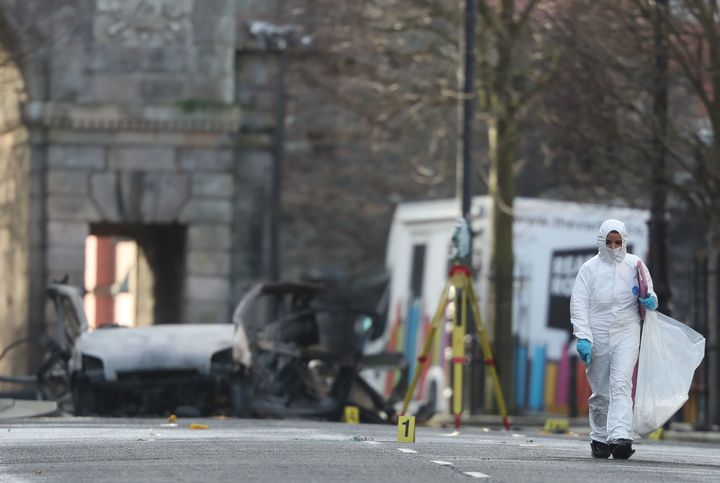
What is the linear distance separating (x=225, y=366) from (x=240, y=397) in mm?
503

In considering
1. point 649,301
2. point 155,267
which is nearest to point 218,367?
point 649,301

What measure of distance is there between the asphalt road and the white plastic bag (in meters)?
0.37

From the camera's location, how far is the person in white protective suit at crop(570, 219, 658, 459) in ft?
47.7

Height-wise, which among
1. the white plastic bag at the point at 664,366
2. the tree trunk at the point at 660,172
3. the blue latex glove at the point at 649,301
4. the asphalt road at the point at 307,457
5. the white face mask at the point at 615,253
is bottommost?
the asphalt road at the point at 307,457

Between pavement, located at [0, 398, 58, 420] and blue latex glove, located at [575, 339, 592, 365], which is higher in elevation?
blue latex glove, located at [575, 339, 592, 365]

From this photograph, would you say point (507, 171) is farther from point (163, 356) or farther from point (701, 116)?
point (163, 356)

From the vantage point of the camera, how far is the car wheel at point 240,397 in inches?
846

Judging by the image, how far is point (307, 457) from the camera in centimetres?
1334

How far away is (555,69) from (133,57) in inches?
338

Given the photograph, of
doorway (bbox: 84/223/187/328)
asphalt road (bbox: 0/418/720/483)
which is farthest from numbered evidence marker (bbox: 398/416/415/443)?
doorway (bbox: 84/223/187/328)

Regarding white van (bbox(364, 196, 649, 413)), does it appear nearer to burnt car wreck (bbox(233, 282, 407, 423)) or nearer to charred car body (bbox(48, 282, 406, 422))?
charred car body (bbox(48, 282, 406, 422))

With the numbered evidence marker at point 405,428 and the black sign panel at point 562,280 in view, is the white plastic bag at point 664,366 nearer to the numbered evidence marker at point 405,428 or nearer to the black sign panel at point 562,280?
the numbered evidence marker at point 405,428

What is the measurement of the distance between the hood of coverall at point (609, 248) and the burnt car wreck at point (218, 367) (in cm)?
716

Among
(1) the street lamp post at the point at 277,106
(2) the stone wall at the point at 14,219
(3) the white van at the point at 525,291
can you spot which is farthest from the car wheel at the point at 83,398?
(1) the street lamp post at the point at 277,106
